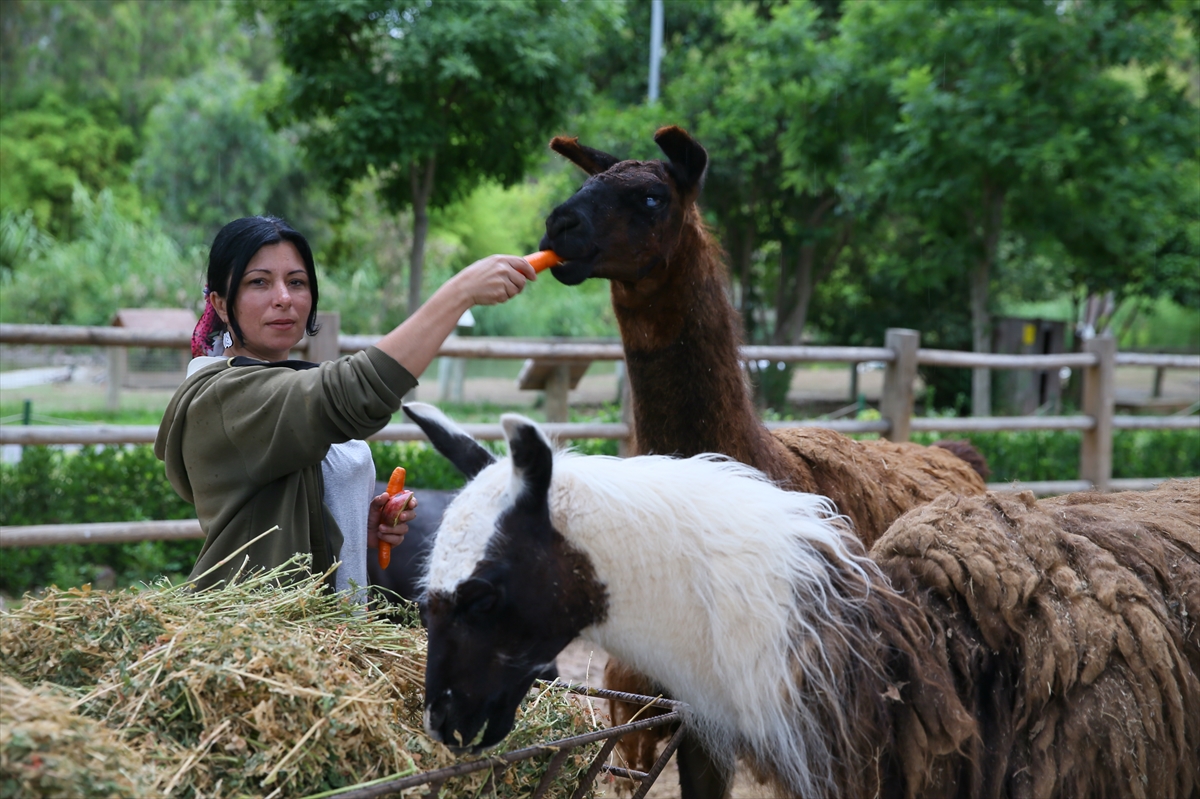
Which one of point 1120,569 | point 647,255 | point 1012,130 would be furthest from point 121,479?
point 1012,130

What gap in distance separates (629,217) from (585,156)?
15.9 inches

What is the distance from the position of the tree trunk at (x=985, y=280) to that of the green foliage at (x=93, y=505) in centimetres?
854

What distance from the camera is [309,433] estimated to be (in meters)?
1.85

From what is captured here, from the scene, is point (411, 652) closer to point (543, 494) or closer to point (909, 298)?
point (543, 494)

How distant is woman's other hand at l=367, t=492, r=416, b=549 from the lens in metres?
2.41

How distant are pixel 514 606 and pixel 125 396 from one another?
1356cm

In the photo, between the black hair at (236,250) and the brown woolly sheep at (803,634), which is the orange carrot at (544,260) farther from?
the brown woolly sheep at (803,634)

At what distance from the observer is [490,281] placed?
1.88 metres

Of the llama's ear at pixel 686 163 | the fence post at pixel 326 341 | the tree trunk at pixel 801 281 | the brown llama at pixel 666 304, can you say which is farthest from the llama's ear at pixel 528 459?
the tree trunk at pixel 801 281

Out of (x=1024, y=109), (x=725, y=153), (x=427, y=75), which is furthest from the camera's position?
(x=725, y=153)

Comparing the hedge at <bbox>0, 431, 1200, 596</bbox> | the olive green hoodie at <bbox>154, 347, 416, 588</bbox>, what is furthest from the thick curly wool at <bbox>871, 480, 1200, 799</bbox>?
the hedge at <bbox>0, 431, 1200, 596</bbox>

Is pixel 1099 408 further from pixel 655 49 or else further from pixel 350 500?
pixel 655 49

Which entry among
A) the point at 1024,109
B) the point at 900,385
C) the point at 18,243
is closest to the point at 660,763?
the point at 900,385

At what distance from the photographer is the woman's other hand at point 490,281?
1875 mm
